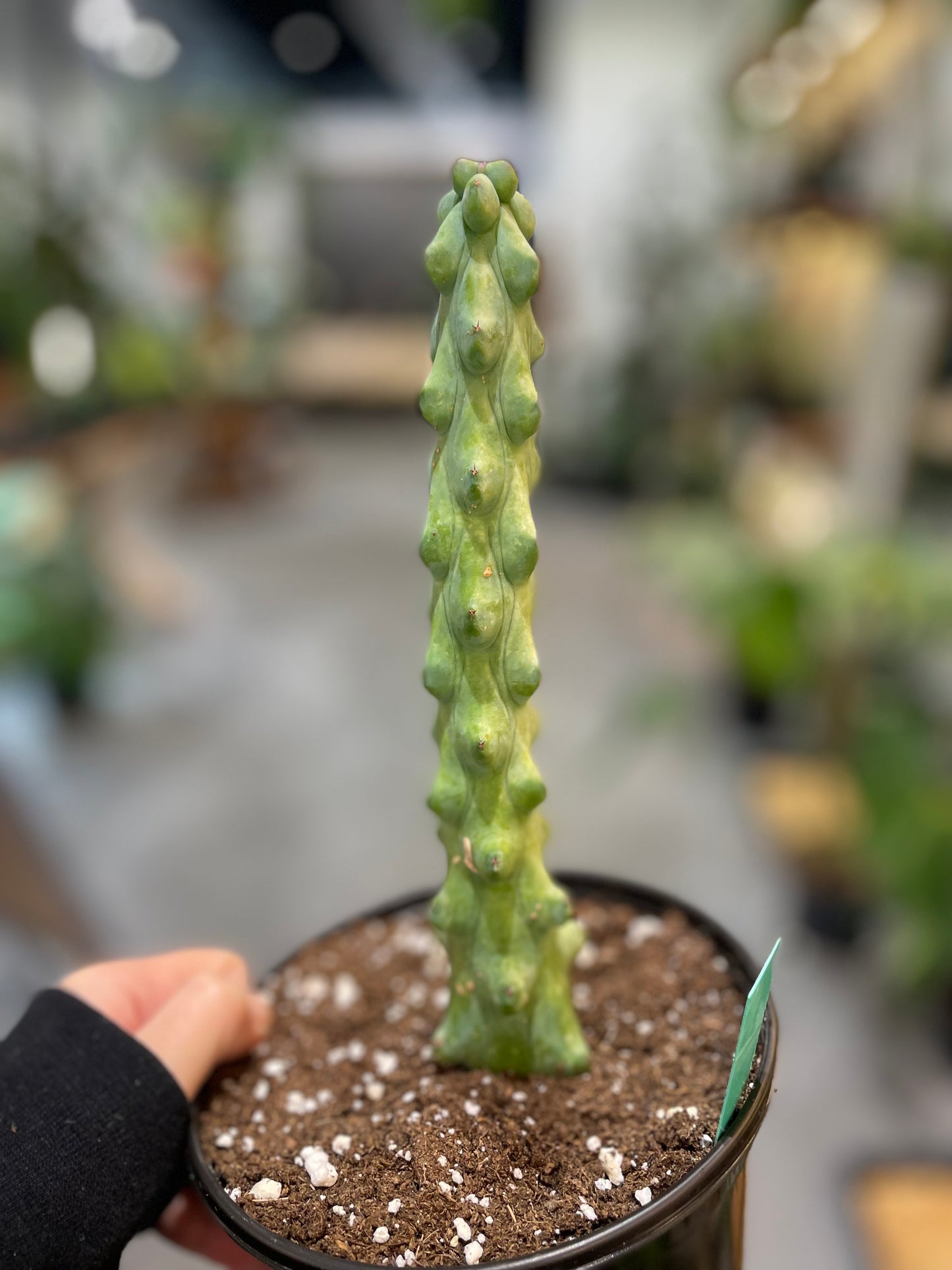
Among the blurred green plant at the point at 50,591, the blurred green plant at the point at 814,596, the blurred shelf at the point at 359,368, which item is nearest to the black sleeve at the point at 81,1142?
the blurred green plant at the point at 814,596

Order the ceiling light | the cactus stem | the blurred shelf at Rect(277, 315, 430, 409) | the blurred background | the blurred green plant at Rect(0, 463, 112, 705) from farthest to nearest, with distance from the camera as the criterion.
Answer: the blurred shelf at Rect(277, 315, 430, 409)
the ceiling light
the blurred green plant at Rect(0, 463, 112, 705)
the blurred background
the cactus stem

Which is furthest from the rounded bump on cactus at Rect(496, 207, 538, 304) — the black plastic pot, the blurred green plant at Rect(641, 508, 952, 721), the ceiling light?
the ceiling light

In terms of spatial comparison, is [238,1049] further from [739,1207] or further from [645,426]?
[645,426]

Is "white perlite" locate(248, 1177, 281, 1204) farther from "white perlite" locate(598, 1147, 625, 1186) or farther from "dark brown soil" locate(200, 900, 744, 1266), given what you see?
"white perlite" locate(598, 1147, 625, 1186)

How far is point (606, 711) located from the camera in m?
2.71

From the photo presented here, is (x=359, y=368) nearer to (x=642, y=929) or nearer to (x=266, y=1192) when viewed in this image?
(x=642, y=929)

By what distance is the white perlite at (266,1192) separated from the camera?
0.42 m

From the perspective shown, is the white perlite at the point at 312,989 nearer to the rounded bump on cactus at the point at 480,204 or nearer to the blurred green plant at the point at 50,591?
the rounded bump on cactus at the point at 480,204

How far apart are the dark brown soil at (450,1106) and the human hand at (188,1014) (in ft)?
0.07

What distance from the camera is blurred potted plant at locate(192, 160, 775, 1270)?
1.31 feet

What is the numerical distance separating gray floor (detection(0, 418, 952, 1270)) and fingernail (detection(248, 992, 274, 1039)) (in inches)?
5.5

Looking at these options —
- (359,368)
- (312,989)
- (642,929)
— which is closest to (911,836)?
(642,929)

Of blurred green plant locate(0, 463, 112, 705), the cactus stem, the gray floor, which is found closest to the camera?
the cactus stem

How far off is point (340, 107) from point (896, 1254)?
20.6 feet
